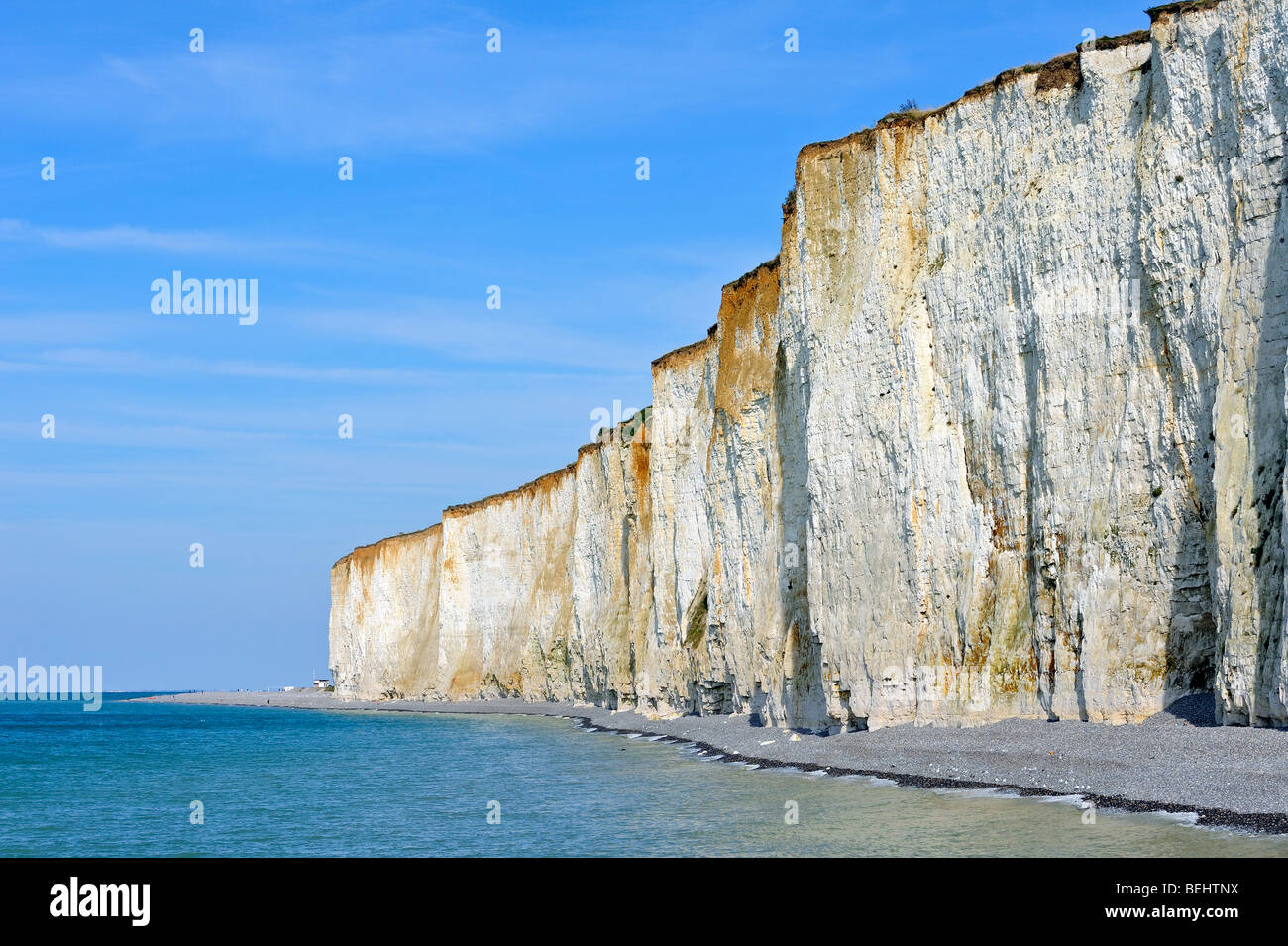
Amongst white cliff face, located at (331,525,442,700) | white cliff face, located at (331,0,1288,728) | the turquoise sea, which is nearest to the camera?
the turquoise sea

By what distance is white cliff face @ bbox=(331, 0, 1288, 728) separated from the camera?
58.8ft

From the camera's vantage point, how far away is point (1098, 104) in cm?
2153

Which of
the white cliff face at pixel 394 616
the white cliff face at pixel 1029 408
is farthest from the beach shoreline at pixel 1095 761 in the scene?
the white cliff face at pixel 394 616

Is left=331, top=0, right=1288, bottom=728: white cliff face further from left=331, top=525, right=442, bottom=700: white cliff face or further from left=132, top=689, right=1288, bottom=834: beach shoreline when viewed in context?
left=331, top=525, right=442, bottom=700: white cliff face

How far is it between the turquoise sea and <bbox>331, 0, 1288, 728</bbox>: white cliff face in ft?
12.4

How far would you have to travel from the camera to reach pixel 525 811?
20.4m

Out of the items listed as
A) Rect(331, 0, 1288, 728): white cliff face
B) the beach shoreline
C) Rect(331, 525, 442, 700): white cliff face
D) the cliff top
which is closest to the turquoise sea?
the beach shoreline

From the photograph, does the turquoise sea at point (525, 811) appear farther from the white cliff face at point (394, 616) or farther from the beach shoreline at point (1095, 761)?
the white cliff face at point (394, 616)

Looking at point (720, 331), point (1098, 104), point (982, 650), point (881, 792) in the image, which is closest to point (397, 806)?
point (881, 792)

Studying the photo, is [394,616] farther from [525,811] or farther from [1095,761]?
[1095,761]

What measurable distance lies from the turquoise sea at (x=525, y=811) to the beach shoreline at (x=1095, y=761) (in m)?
0.58

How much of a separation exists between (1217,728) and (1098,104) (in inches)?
431

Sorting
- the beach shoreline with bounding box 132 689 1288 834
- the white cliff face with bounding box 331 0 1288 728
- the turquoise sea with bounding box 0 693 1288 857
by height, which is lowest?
the turquoise sea with bounding box 0 693 1288 857
